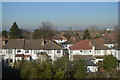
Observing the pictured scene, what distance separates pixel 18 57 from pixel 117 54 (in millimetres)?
7336

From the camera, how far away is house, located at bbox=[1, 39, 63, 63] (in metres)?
17.1

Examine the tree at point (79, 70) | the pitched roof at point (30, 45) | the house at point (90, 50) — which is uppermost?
the pitched roof at point (30, 45)

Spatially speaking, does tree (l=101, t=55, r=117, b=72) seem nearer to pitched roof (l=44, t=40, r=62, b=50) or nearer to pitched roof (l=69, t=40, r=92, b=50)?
pitched roof (l=44, t=40, r=62, b=50)

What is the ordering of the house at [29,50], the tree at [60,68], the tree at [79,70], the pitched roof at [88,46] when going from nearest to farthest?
the tree at [60,68]
the tree at [79,70]
the house at [29,50]
the pitched roof at [88,46]

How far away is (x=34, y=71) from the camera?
349 inches

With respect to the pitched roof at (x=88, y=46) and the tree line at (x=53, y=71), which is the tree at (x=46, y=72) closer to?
the tree line at (x=53, y=71)

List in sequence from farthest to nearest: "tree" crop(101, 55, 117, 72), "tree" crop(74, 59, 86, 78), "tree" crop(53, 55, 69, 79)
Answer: "tree" crop(101, 55, 117, 72) < "tree" crop(74, 59, 86, 78) < "tree" crop(53, 55, 69, 79)

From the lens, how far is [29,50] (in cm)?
1747

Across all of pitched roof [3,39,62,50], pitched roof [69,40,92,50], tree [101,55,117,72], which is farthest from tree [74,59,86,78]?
pitched roof [69,40,92,50]

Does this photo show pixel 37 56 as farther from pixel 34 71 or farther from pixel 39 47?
pixel 34 71

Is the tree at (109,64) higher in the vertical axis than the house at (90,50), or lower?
lower

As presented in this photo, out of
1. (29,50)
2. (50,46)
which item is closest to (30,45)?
(29,50)

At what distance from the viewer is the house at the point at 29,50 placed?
674 inches

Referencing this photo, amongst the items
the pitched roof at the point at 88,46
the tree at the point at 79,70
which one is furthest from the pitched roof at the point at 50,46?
the tree at the point at 79,70
